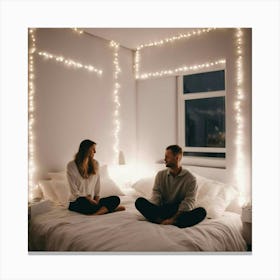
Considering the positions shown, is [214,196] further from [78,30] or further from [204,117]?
[78,30]

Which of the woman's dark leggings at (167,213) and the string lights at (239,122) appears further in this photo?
the string lights at (239,122)

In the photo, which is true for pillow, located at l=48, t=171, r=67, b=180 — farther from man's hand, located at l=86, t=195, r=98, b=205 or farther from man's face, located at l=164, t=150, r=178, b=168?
man's face, located at l=164, t=150, r=178, b=168

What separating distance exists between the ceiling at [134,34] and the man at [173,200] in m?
1.16

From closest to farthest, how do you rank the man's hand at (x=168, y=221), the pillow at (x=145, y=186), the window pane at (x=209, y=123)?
1. the man's hand at (x=168, y=221)
2. the window pane at (x=209, y=123)
3. the pillow at (x=145, y=186)

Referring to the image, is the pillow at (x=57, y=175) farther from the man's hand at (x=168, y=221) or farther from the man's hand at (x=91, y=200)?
the man's hand at (x=168, y=221)

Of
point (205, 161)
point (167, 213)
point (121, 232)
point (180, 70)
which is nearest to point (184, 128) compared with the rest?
point (205, 161)

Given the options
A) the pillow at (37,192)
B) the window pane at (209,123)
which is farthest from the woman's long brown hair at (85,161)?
the window pane at (209,123)

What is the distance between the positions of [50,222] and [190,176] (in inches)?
47.4

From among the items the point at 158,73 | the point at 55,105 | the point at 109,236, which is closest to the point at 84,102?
the point at 55,105

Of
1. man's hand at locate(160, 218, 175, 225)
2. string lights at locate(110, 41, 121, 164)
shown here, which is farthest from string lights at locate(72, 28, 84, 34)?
man's hand at locate(160, 218, 175, 225)

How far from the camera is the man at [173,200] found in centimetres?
233
